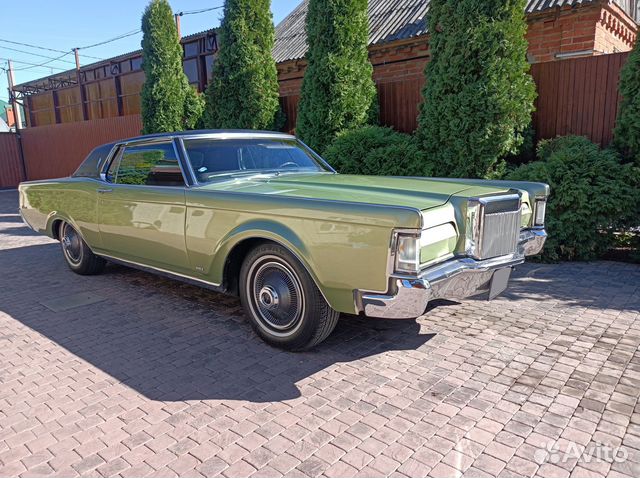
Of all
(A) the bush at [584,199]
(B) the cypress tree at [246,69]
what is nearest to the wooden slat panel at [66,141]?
(B) the cypress tree at [246,69]

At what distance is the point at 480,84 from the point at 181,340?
5.45m

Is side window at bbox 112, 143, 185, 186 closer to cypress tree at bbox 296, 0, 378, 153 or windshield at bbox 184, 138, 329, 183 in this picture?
windshield at bbox 184, 138, 329, 183

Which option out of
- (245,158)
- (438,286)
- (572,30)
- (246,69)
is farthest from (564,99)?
(246,69)

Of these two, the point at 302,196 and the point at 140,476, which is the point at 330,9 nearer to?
the point at 302,196

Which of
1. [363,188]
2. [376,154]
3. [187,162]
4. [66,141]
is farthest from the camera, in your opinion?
[66,141]

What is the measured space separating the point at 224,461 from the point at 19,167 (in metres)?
23.8

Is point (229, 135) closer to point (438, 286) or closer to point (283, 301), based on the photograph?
point (283, 301)

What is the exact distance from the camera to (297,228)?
327cm

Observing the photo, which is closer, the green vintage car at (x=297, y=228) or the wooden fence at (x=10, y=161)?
the green vintage car at (x=297, y=228)

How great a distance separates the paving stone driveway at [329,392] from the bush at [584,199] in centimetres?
129

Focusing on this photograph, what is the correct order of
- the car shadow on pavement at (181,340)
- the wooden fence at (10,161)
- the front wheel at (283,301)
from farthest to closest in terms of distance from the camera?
the wooden fence at (10,161) → the front wheel at (283,301) → the car shadow on pavement at (181,340)

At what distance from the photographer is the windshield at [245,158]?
4.30 meters

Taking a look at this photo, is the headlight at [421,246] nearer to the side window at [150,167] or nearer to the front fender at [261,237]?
the front fender at [261,237]

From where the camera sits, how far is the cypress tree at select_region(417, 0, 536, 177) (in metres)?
6.77
